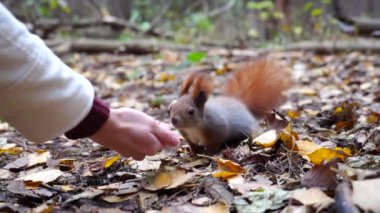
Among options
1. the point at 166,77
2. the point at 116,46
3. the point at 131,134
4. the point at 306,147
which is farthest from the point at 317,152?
the point at 116,46

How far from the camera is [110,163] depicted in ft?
6.30

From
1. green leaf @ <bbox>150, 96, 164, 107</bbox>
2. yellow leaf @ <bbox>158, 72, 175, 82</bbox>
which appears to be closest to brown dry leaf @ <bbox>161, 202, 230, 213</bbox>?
green leaf @ <bbox>150, 96, 164, 107</bbox>

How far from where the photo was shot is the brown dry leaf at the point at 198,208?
141 cm

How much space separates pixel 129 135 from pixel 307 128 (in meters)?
1.14

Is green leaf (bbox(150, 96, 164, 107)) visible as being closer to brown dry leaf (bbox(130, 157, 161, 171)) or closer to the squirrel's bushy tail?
the squirrel's bushy tail

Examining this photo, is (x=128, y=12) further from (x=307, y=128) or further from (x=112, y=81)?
(x=307, y=128)

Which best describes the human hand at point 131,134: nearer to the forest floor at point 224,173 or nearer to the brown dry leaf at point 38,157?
the forest floor at point 224,173

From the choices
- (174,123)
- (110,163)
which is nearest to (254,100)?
(174,123)

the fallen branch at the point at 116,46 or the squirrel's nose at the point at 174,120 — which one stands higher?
the squirrel's nose at the point at 174,120

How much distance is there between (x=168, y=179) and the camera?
1.65m

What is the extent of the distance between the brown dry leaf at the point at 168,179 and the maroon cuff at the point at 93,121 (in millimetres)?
265

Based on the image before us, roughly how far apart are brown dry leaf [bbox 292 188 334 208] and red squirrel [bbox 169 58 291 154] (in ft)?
3.08

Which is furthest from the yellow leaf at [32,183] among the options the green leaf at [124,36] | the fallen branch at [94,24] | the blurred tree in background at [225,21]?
the green leaf at [124,36]

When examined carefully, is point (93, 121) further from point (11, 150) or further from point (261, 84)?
point (261, 84)
